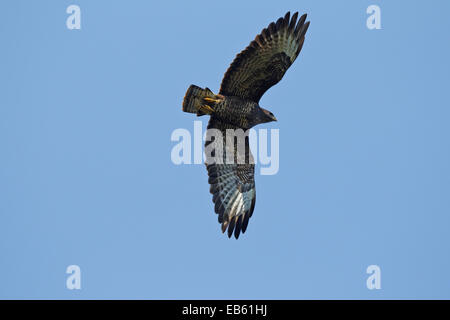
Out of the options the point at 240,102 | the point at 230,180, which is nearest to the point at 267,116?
the point at 240,102

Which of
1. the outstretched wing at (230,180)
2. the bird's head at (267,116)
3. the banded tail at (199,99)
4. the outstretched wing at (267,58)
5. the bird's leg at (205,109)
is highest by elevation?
the outstretched wing at (267,58)

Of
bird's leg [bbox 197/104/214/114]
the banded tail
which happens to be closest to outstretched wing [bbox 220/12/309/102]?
the banded tail

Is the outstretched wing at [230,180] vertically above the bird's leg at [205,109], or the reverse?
the bird's leg at [205,109]

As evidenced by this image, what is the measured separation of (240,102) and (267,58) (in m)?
0.82

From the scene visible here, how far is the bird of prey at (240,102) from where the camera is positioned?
38.4 ft

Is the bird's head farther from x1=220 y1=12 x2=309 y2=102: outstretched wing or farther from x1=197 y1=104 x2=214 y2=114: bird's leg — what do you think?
x1=197 y1=104 x2=214 y2=114: bird's leg

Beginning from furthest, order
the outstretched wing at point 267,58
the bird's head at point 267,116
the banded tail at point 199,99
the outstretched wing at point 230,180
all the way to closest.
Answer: the outstretched wing at point 230,180 < the bird's head at point 267,116 < the banded tail at point 199,99 < the outstretched wing at point 267,58

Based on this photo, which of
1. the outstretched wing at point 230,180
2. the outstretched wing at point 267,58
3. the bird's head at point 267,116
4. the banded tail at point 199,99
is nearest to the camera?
the outstretched wing at point 267,58

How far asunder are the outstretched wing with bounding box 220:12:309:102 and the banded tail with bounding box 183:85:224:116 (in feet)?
0.69

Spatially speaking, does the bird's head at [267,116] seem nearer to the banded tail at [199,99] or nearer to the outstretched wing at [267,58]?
the outstretched wing at [267,58]

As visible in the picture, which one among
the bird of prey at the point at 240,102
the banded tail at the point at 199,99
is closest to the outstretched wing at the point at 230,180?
the bird of prey at the point at 240,102
